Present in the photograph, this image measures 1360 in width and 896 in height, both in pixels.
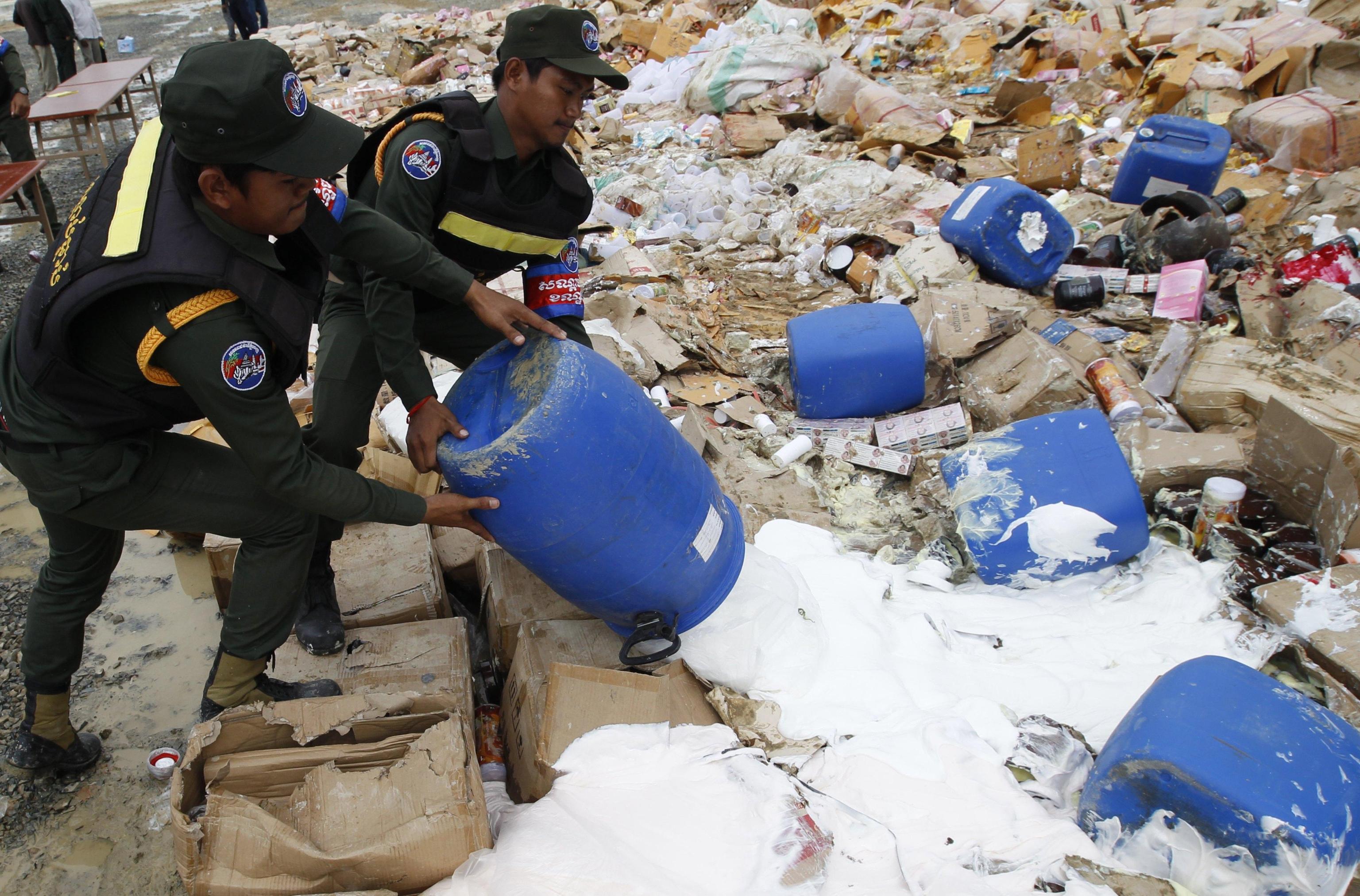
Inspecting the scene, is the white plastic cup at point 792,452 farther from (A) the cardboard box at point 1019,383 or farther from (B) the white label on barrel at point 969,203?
(B) the white label on barrel at point 969,203

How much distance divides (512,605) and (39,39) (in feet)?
25.7

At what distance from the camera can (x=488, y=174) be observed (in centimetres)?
203

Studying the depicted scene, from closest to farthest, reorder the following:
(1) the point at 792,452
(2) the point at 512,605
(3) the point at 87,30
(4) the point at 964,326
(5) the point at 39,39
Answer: (2) the point at 512,605 < (1) the point at 792,452 < (4) the point at 964,326 < (5) the point at 39,39 < (3) the point at 87,30

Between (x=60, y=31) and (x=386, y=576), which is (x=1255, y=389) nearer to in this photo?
(x=386, y=576)

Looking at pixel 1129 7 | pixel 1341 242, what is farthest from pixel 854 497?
pixel 1129 7

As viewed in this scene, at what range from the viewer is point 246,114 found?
1295mm

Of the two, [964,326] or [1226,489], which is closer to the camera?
[1226,489]

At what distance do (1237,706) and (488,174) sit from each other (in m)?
1.90

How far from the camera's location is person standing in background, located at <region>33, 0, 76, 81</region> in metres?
6.98

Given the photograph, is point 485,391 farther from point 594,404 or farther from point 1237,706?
point 1237,706

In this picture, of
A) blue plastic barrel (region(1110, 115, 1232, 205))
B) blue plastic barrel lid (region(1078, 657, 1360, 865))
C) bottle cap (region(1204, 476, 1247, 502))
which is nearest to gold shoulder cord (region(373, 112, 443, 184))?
blue plastic barrel lid (region(1078, 657, 1360, 865))

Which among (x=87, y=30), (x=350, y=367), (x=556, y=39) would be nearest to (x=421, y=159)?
(x=556, y=39)

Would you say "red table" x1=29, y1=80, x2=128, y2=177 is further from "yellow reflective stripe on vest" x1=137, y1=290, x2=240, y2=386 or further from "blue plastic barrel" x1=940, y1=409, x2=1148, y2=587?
"blue plastic barrel" x1=940, y1=409, x2=1148, y2=587

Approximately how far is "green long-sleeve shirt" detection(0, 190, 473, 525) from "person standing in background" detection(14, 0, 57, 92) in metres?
7.36
